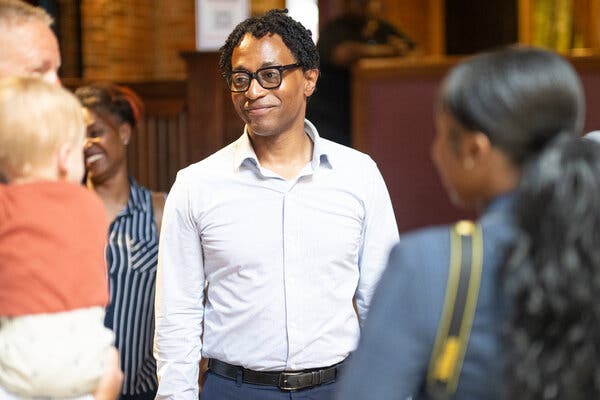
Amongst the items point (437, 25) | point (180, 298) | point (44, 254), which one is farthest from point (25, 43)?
point (437, 25)

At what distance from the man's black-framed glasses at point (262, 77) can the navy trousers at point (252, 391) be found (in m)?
0.82

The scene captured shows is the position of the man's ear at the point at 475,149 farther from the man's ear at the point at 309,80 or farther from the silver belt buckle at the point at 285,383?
the man's ear at the point at 309,80

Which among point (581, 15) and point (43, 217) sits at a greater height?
point (581, 15)

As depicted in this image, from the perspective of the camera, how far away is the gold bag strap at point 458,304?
1451 millimetres

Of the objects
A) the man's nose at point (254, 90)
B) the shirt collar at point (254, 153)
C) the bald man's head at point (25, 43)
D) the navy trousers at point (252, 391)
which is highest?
the bald man's head at point (25, 43)

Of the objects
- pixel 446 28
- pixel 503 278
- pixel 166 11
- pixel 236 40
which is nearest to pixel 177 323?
pixel 236 40

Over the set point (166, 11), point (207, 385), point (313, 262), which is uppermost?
point (166, 11)

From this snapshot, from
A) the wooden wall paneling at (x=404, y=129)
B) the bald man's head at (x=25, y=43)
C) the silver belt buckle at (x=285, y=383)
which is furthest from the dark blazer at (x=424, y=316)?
the wooden wall paneling at (x=404, y=129)

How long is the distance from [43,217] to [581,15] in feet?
27.8

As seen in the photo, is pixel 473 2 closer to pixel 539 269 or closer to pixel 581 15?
pixel 581 15

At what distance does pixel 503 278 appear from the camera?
143cm

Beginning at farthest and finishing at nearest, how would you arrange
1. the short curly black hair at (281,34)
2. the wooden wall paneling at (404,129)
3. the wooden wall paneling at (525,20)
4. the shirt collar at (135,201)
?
the wooden wall paneling at (525,20) < the wooden wall paneling at (404,129) < the shirt collar at (135,201) < the short curly black hair at (281,34)

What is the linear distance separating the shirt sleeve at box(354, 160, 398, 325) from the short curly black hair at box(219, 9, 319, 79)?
40 cm

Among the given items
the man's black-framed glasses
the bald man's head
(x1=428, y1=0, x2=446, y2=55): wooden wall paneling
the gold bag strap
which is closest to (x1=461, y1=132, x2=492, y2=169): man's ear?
the gold bag strap
